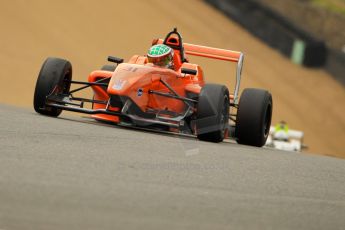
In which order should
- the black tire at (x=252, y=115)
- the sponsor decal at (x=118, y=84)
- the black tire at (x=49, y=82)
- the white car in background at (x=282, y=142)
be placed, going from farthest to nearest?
the white car in background at (x=282, y=142) < the black tire at (x=252, y=115) < the black tire at (x=49, y=82) < the sponsor decal at (x=118, y=84)

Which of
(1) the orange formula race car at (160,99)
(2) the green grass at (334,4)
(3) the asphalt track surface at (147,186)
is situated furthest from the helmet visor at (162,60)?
(2) the green grass at (334,4)

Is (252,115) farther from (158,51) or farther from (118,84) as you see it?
(118,84)

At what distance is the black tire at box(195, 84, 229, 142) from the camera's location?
38.7ft

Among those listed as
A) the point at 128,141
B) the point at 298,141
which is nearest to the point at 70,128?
the point at 128,141

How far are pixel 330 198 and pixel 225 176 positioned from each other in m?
0.90

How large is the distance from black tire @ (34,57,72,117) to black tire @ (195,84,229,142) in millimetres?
1839

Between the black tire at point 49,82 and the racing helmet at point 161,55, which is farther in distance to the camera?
the racing helmet at point 161,55

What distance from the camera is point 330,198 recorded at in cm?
754

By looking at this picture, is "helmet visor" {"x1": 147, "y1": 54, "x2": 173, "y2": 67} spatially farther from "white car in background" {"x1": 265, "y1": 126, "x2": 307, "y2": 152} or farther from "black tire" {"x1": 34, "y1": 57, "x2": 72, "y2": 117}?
"white car in background" {"x1": 265, "y1": 126, "x2": 307, "y2": 152}

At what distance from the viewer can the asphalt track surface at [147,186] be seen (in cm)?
558

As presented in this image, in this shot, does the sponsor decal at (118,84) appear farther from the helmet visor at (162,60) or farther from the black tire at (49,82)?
the helmet visor at (162,60)

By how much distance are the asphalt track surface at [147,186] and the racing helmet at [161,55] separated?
2619mm

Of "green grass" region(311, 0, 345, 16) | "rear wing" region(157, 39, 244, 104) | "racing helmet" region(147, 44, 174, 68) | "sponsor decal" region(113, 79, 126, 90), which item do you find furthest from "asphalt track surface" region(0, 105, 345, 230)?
"green grass" region(311, 0, 345, 16)

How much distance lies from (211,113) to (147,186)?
5145 mm
